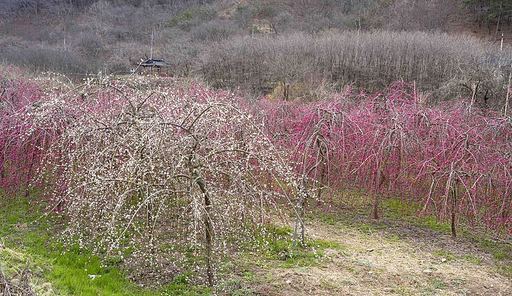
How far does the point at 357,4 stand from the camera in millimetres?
36781

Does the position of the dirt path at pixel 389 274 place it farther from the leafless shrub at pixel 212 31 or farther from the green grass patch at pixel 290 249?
the leafless shrub at pixel 212 31

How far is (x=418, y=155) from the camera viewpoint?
8562 millimetres

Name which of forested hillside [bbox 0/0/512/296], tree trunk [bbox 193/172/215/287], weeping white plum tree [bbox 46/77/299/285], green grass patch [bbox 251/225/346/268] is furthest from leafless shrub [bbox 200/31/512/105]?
tree trunk [bbox 193/172/215/287]

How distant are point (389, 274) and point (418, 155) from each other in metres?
3.00

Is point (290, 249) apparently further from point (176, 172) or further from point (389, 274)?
point (176, 172)

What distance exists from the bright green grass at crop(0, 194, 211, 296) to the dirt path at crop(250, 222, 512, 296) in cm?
106

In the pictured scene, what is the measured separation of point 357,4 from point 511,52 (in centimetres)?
1817

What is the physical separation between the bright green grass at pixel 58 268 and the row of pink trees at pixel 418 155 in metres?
2.60

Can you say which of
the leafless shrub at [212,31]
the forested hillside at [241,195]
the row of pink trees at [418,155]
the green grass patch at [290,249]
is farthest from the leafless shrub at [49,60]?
the green grass patch at [290,249]

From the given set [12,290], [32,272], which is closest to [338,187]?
[32,272]

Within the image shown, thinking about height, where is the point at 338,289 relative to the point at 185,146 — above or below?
below

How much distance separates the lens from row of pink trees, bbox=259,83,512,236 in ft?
23.6

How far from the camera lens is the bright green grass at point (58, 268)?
545 cm

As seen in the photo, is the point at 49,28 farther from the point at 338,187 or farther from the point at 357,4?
the point at 338,187
